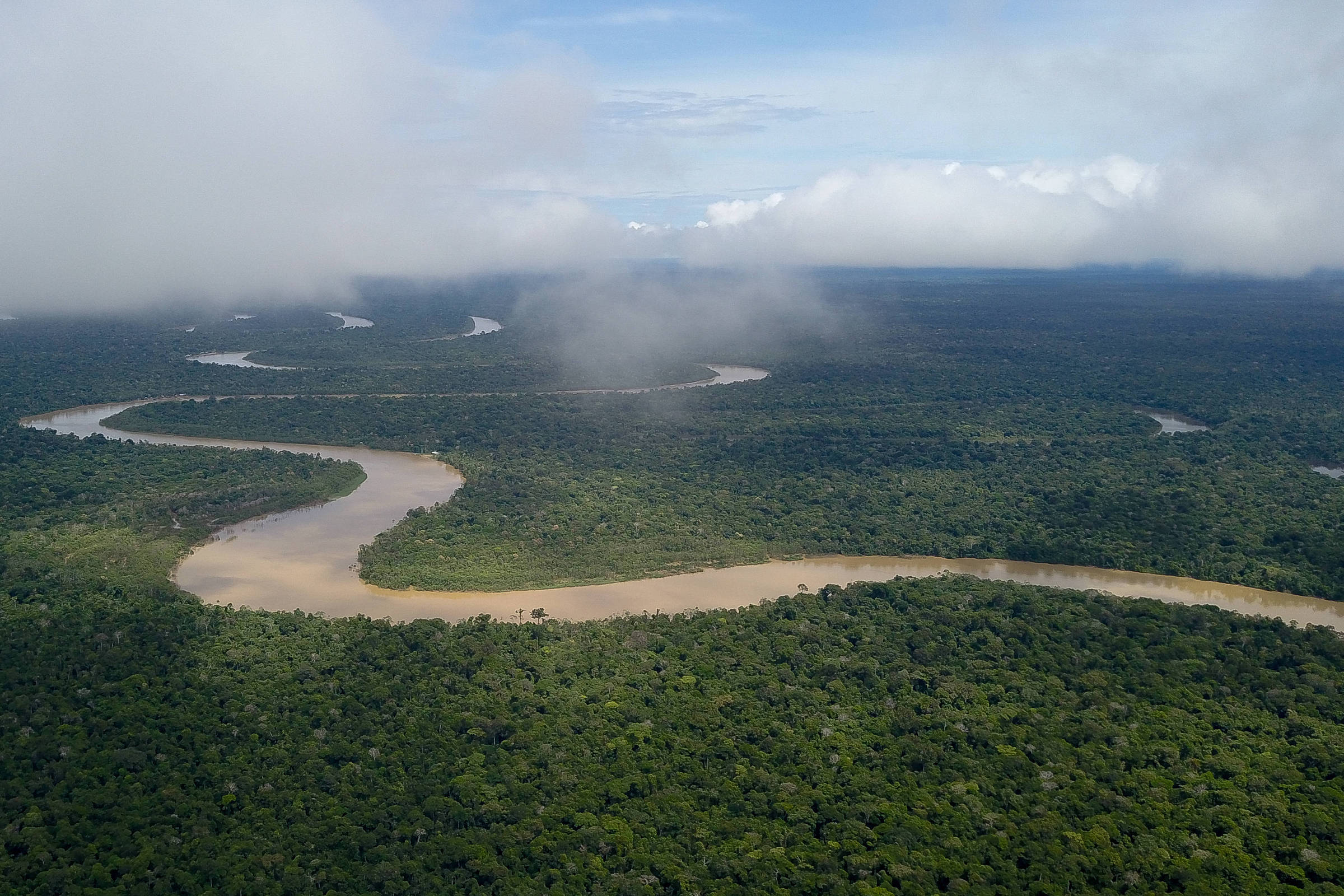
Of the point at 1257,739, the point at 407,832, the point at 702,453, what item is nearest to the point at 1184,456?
the point at 702,453

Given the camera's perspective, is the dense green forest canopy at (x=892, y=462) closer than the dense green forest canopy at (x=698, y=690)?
No

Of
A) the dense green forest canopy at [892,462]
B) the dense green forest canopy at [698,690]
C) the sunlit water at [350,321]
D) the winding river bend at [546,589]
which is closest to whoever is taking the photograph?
the dense green forest canopy at [698,690]

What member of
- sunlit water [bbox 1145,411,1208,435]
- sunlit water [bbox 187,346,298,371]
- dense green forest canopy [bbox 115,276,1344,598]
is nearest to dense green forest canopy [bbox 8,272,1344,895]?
dense green forest canopy [bbox 115,276,1344,598]

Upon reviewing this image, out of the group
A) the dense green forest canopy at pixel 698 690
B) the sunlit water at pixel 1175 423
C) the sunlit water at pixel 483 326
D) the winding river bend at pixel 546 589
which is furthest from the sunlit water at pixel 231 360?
the sunlit water at pixel 1175 423

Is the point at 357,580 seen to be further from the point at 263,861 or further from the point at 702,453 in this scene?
the point at 702,453

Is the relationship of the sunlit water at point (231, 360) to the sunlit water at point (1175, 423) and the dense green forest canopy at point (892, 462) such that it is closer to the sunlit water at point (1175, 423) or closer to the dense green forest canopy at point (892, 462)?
the dense green forest canopy at point (892, 462)

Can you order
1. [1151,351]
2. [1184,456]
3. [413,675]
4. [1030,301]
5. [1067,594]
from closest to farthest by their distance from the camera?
[413,675] < [1067,594] < [1184,456] < [1151,351] < [1030,301]

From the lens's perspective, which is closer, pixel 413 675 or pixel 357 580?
pixel 413 675

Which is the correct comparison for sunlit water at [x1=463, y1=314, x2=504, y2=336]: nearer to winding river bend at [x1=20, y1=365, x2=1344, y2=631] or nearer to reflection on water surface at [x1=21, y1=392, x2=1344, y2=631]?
reflection on water surface at [x1=21, y1=392, x2=1344, y2=631]
